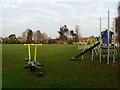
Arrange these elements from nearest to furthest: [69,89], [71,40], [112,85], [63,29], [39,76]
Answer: [69,89] < [112,85] < [39,76] < [71,40] < [63,29]

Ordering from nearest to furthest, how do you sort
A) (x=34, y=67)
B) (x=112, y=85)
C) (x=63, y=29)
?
(x=112, y=85)
(x=34, y=67)
(x=63, y=29)

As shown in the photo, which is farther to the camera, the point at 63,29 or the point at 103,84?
the point at 63,29

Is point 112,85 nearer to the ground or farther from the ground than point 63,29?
nearer to the ground

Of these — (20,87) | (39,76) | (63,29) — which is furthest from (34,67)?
(63,29)

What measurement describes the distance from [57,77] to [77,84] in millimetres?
1308

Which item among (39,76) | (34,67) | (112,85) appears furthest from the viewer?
(34,67)

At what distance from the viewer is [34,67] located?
959 centimetres

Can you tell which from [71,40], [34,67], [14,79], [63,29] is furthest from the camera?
[63,29]

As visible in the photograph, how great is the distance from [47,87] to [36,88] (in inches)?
11.5

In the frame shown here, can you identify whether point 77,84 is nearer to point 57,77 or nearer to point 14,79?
point 57,77

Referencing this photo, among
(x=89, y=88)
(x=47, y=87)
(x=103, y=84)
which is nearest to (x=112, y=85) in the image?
(x=103, y=84)

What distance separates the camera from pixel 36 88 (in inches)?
260

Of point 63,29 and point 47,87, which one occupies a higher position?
point 63,29

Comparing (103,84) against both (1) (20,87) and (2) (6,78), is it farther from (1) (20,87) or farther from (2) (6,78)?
(2) (6,78)
